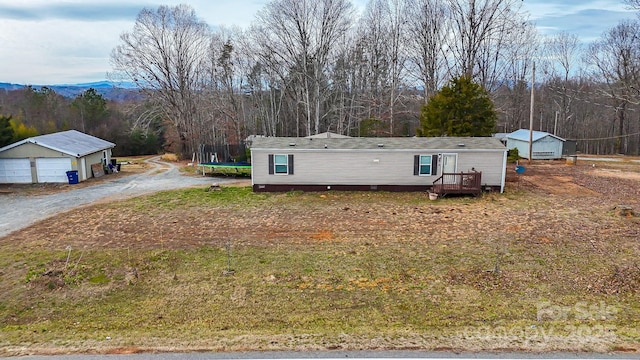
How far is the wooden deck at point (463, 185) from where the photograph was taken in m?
17.3

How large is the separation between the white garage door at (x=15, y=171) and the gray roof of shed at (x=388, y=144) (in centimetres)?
1248

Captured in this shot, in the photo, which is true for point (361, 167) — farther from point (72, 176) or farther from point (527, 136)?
point (527, 136)

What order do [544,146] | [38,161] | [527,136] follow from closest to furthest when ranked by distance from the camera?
[38,161], [544,146], [527,136]

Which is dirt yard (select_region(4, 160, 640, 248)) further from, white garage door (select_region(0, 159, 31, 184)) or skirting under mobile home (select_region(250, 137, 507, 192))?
white garage door (select_region(0, 159, 31, 184))

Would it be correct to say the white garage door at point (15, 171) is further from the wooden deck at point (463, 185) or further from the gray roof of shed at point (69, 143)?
the wooden deck at point (463, 185)

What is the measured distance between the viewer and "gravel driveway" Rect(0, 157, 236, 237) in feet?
49.0

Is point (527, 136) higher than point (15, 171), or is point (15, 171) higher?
point (527, 136)

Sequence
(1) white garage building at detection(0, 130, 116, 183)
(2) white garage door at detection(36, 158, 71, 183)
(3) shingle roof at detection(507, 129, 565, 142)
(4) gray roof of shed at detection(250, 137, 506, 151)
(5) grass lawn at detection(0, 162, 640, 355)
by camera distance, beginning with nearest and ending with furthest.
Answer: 1. (5) grass lawn at detection(0, 162, 640, 355)
2. (4) gray roof of shed at detection(250, 137, 506, 151)
3. (1) white garage building at detection(0, 130, 116, 183)
4. (2) white garage door at detection(36, 158, 71, 183)
5. (3) shingle roof at detection(507, 129, 565, 142)

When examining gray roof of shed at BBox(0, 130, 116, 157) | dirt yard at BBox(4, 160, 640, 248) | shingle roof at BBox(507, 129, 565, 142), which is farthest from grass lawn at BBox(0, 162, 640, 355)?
shingle roof at BBox(507, 129, 565, 142)

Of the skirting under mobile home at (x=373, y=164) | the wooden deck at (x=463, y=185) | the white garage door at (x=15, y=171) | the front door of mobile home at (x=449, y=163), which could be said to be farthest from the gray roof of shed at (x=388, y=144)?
the white garage door at (x=15, y=171)

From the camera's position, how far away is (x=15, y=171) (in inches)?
834

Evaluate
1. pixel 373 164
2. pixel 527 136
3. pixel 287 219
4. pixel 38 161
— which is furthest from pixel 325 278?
pixel 527 136

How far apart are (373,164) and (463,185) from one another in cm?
398

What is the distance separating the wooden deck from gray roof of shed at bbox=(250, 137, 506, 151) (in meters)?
1.34
